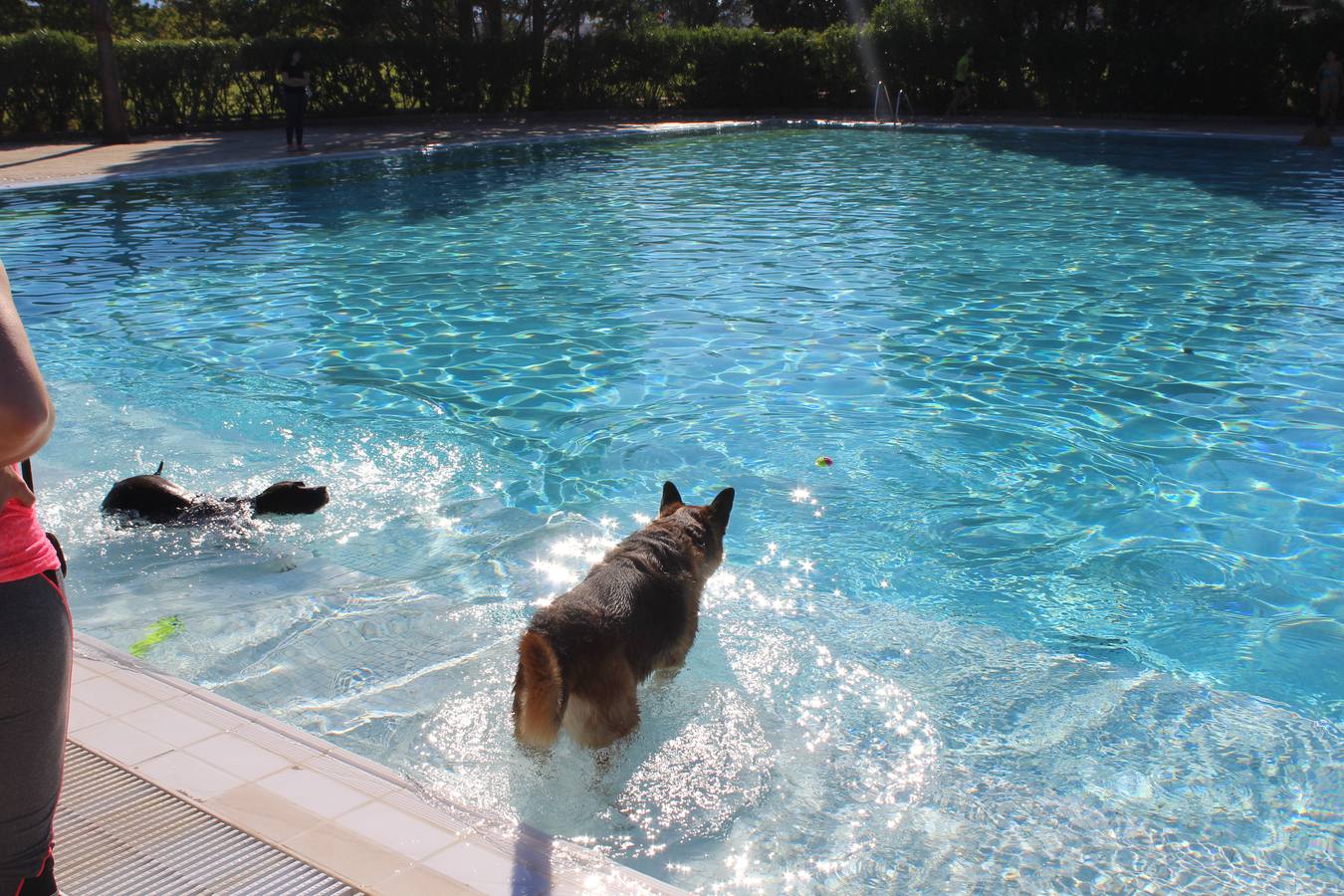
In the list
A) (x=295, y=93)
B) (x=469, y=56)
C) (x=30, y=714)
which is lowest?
(x=30, y=714)

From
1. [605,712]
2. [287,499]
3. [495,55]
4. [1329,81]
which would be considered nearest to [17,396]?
[605,712]

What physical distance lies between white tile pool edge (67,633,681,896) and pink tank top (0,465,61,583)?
1225mm

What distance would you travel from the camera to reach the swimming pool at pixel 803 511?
3740mm

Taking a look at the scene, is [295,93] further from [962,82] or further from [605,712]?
[605,712]

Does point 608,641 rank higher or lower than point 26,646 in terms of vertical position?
lower

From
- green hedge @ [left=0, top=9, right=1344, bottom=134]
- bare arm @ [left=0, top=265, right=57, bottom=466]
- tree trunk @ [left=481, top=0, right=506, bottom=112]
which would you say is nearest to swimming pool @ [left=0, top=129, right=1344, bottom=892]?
bare arm @ [left=0, top=265, right=57, bottom=466]

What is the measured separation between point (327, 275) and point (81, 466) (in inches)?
234

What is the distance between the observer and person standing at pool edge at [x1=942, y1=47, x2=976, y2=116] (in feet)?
95.9

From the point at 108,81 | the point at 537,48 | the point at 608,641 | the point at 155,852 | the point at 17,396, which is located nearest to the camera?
the point at 17,396

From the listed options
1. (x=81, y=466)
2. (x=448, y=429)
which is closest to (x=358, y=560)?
(x=448, y=429)

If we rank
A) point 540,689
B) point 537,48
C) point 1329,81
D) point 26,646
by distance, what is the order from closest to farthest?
point 26,646 < point 540,689 < point 1329,81 < point 537,48

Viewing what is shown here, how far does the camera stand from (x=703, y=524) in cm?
483

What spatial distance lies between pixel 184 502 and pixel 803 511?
3.59 m

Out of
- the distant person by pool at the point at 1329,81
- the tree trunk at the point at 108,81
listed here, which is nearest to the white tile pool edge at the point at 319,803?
the tree trunk at the point at 108,81
